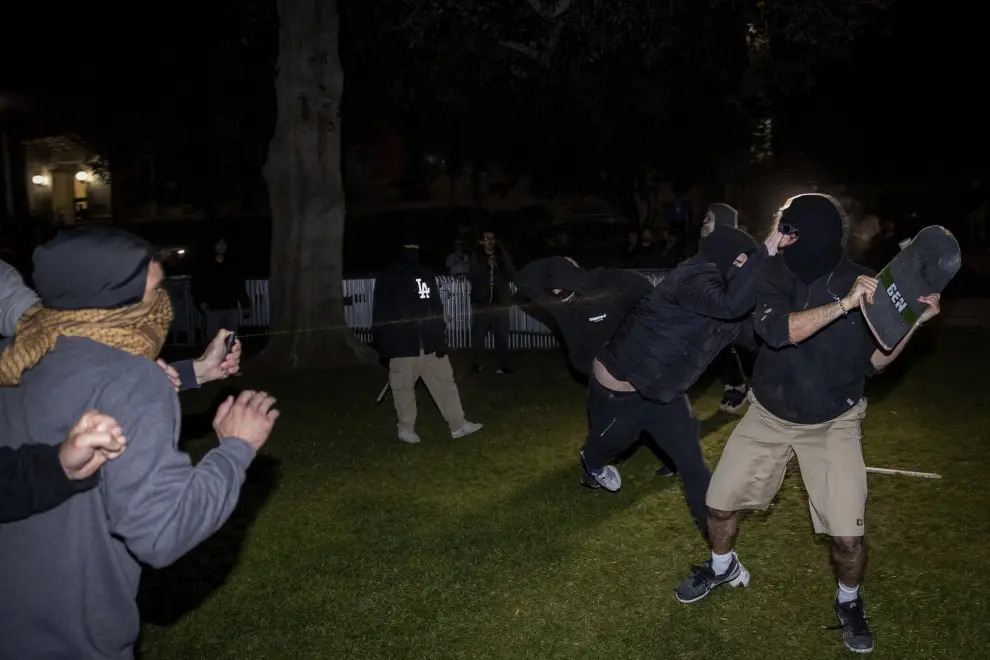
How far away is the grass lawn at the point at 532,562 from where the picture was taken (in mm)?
5051

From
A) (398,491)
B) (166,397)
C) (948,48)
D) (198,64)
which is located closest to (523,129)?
(198,64)

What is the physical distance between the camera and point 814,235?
180 inches

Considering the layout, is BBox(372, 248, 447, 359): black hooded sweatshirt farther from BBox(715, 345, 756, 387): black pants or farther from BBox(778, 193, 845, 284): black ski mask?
BBox(778, 193, 845, 284): black ski mask

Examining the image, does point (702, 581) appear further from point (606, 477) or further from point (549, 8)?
point (549, 8)

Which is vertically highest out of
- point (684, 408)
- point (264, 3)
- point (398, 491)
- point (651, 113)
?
point (264, 3)

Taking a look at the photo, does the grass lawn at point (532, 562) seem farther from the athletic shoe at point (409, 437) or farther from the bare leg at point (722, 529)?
the bare leg at point (722, 529)

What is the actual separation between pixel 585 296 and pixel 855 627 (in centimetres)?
256

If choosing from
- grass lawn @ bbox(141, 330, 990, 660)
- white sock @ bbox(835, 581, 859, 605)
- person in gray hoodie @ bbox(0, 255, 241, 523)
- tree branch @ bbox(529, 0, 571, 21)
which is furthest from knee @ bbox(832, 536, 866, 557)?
tree branch @ bbox(529, 0, 571, 21)

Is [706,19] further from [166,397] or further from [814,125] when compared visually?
[166,397]

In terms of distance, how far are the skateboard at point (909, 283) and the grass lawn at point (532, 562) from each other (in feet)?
5.67

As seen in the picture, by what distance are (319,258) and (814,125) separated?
723 inches

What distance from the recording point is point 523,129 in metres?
26.1

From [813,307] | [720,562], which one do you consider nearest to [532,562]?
[720,562]

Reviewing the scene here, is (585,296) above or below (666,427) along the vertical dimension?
above
